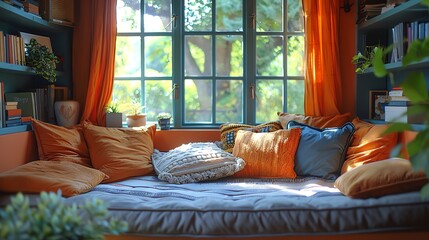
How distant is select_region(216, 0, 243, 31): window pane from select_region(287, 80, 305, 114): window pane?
2.37 feet

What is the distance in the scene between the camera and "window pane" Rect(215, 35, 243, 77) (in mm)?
3855

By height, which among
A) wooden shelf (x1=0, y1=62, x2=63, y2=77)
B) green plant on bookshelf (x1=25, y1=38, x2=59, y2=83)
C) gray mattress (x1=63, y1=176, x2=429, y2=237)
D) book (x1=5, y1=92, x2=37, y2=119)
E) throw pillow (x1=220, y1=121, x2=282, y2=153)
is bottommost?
gray mattress (x1=63, y1=176, x2=429, y2=237)

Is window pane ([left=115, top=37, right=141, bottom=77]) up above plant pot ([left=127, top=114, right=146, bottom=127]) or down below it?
above

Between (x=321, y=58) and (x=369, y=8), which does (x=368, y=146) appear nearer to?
(x=321, y=58)

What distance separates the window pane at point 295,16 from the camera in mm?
3826

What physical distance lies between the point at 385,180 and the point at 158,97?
2285 mm

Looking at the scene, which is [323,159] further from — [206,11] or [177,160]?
[206,11]

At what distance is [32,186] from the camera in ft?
7.70

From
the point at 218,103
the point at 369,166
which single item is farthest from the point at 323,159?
the point at 218,103

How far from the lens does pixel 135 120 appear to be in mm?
3635

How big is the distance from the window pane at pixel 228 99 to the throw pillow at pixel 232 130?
342 millimetres

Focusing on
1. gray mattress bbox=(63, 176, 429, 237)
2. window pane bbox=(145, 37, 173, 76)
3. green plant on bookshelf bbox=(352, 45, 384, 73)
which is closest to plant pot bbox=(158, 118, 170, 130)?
window pane bbox=(145, 37, 173, 76)

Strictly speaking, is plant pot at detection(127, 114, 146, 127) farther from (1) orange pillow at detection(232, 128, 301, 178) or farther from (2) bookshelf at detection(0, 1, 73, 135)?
(1) orange pillow at detection(232, 128, 301, 178)

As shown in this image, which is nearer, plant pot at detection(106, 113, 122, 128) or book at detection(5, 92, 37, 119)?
book at detection(5, 92, 37, 119)
